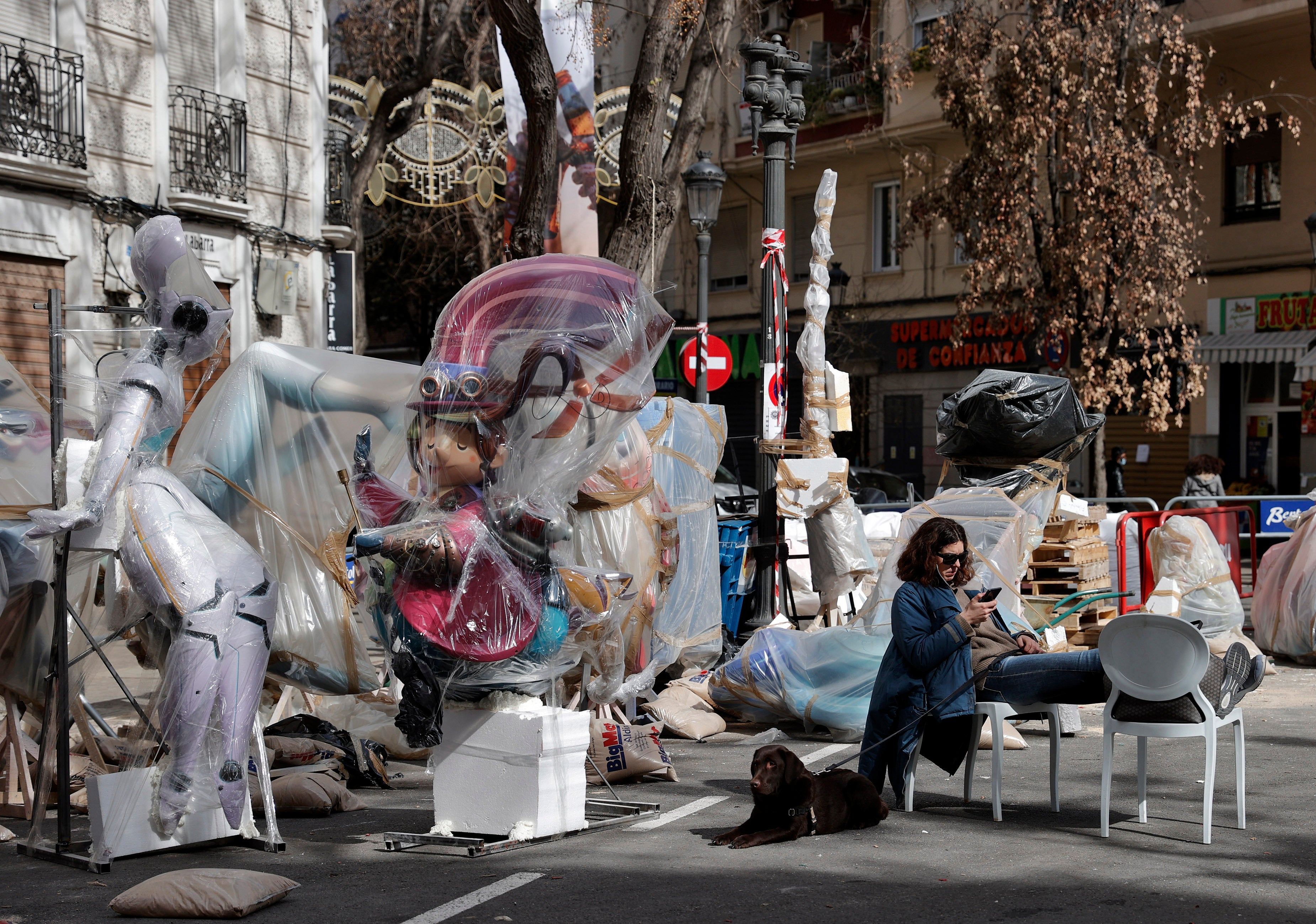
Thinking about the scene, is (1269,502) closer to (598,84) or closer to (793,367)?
(793,367)

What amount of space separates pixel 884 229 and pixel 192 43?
52.4ft

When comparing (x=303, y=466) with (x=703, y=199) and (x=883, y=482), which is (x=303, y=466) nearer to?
(x=703, y=199)

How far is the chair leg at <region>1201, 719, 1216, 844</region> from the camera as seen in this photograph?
17.6 feet

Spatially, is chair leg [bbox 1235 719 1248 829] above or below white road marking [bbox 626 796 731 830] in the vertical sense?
above

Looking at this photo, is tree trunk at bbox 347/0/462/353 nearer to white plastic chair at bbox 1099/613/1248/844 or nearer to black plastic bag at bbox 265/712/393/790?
black plastic bag at bbox 265/712/393/790

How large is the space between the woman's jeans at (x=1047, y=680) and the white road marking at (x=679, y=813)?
1.31 m

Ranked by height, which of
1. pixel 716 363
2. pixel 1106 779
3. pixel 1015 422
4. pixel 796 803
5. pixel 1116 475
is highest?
pixel 716 363

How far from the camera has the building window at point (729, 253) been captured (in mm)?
31656

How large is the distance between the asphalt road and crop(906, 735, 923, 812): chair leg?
72mm

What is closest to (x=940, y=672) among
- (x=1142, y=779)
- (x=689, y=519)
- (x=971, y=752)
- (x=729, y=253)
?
(x=971, y=752)

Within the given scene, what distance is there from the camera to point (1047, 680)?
235 inches

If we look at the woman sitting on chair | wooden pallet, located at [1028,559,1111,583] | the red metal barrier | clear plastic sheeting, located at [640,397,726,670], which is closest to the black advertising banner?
clear plastic sheeting, located at [640,397,726,670]

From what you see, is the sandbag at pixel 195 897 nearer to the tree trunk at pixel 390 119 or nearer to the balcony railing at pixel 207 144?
the balcony railing at pixel 207 144

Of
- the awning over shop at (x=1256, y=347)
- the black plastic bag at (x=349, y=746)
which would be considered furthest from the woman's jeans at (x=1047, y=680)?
the awning over shop at (x=1256, y=347)
